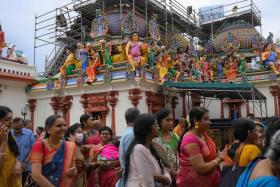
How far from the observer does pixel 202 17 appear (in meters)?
32.4

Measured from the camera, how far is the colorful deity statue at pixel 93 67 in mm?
16859

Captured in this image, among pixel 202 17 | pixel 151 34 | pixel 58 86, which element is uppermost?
pixel 202 17

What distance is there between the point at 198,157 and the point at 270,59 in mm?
18119

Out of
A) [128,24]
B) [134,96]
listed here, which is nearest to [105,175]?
[134,96]

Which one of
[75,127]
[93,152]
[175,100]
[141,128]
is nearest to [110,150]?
[93,152]

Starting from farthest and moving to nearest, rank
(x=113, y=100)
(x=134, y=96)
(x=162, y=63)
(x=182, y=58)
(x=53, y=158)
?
(x=182, y=58) → (x=162, y=63) → (x=113, y=100) → (x=134, y=96) → (x=53, y=158)

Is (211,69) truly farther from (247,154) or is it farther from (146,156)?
(146,156)

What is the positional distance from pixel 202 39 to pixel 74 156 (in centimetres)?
2942

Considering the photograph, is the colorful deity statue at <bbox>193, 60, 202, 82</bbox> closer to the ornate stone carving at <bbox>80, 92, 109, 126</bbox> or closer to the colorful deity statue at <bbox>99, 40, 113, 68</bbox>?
the colorful deity statue at <bbox>99, 40, 113, 68</bbox>

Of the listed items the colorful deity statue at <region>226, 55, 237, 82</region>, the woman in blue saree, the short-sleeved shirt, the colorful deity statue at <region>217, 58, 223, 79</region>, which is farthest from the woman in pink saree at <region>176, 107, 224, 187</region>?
the colorful deity statue at <region>217, 58, 223, 79</region>

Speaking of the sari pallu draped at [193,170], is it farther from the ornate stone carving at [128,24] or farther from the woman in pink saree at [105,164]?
the ornate stone carving at [128,24]

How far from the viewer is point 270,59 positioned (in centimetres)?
2036

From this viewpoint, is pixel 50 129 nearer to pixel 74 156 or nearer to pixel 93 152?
pixel 74 156

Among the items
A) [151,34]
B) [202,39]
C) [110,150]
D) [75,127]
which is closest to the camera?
[110,150]
